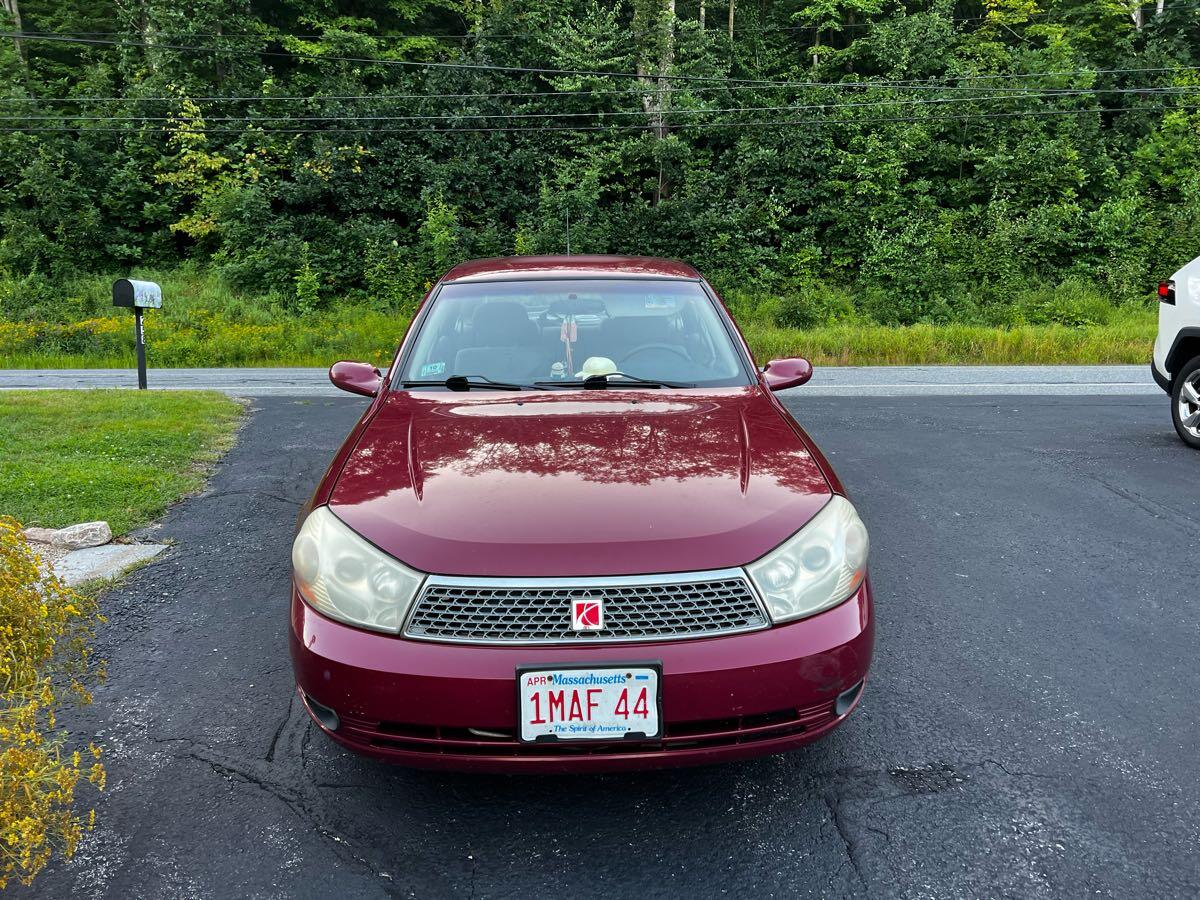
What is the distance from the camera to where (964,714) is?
322cm

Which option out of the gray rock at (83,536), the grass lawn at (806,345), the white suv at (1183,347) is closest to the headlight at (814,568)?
the gray rock at (83,536)

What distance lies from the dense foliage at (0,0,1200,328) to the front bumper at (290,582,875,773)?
71.8 ft

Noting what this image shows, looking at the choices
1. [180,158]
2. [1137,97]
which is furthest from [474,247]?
[1137,97]

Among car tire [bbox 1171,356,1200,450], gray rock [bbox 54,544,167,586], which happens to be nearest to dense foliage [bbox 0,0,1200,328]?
car tire [bbox 1171,356,1200,450]

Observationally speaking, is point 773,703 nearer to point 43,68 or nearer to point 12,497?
point 12,497

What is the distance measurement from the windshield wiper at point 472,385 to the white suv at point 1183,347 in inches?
239

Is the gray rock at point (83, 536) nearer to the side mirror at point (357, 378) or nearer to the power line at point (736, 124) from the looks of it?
the side mirror at point (357, 378)

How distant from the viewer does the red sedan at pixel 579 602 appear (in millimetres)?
2316

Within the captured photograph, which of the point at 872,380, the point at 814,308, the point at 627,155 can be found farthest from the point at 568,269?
the point at 627,155

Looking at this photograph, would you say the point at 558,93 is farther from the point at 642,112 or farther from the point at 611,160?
the point at 611,160

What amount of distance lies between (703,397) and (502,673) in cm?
162

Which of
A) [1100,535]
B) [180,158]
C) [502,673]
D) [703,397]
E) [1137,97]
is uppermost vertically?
[1137,97]

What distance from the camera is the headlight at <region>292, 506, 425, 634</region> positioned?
7.95 feet

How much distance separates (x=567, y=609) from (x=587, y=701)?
233 millimetres
